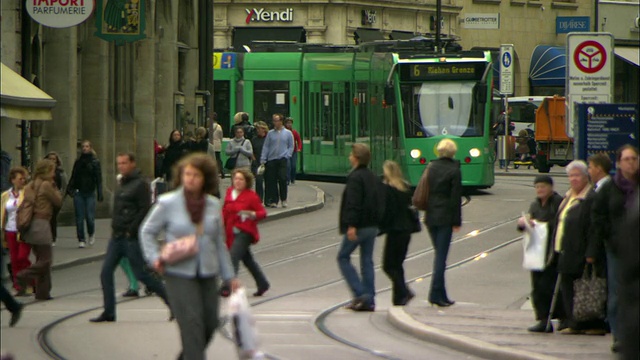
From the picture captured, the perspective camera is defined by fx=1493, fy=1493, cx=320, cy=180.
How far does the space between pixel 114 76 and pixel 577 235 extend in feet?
58.1

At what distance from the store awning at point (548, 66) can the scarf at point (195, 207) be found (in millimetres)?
53703

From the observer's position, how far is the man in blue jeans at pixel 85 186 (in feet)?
69.8

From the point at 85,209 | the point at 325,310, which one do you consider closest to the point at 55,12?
the point at 85,209

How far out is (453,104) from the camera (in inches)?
1166

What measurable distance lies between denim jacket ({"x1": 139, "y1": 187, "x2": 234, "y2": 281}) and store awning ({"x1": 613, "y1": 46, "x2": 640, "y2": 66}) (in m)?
8.13

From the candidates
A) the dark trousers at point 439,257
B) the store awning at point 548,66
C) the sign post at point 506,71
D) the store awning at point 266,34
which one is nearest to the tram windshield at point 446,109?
the sign post at point 506,71

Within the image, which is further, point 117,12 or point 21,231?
point 117,12

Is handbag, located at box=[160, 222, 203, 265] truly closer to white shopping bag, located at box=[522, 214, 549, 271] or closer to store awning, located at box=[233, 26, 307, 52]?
white shopping bag, located at box=[522, 214, 549, 271]

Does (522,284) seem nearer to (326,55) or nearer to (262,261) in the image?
(262,261)

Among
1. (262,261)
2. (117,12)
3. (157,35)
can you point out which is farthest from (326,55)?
(262,261)

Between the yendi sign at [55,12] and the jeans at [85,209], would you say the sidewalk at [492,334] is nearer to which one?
the jeans at [85,209]

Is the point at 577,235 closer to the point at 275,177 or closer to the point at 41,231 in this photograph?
the point at 41,231

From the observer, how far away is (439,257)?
14.2 metres

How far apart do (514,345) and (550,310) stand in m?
1.11
